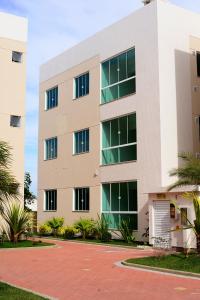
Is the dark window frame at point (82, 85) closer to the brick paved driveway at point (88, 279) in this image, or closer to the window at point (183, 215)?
the window at point (183, 215)

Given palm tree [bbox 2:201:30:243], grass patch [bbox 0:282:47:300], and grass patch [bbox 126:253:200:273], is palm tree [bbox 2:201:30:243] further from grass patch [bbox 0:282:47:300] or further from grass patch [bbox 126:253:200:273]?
grass patch [bbox 0:282:47:300]

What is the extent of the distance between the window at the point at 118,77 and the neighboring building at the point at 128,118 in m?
0.06

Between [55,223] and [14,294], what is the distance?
73.2 feet

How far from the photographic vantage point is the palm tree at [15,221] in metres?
23.5

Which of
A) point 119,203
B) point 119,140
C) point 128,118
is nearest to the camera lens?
point 128,118

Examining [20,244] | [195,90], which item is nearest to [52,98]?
[195,90]

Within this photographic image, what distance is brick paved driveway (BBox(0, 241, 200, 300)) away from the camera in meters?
10.5

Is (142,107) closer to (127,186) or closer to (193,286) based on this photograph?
(127,186)

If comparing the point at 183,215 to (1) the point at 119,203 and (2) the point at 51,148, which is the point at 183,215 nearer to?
(1) the point at 119,203

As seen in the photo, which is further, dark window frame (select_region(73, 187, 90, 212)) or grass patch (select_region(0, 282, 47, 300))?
dark window frame (select_region(73, 187, 90, 212))

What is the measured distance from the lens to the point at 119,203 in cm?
2811

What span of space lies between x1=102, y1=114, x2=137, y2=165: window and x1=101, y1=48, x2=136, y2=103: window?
5.05 ft

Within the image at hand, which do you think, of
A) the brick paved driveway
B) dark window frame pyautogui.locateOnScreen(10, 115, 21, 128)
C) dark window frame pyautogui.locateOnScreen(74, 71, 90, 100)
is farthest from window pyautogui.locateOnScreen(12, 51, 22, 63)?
the brick paved driveway

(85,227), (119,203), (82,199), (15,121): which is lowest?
(85,227)
